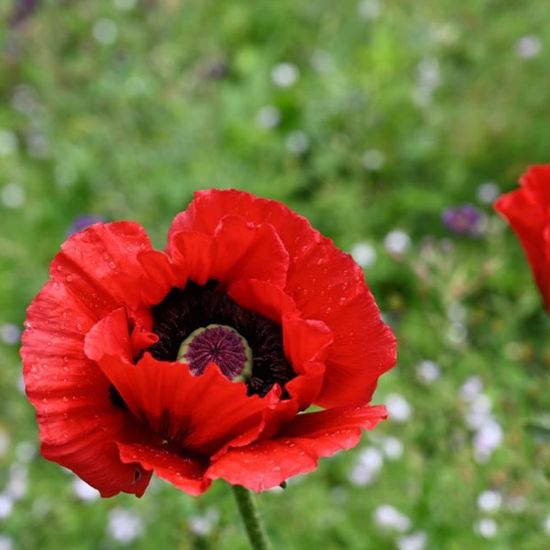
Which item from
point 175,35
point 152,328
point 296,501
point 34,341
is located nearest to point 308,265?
point 152,328

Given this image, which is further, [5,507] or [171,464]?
[5,507]

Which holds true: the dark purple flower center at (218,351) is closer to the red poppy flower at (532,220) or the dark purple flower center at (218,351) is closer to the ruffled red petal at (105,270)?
the ruffled red petal at (105,270)

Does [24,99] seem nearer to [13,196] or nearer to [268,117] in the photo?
[13,196]

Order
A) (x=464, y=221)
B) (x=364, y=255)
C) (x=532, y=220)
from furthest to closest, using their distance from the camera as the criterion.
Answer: (x=364, y=255) → (x=464, y=221) → (x=532, y=220)

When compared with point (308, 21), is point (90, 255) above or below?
above

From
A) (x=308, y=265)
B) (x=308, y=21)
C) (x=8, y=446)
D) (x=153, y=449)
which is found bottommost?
(x=8, y=446)

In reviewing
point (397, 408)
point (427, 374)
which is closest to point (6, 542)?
point (397, 408)

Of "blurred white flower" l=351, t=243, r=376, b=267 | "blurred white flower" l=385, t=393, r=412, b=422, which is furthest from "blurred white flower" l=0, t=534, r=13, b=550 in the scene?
"blurred white flower" l=351, t=243, r=376, b=267

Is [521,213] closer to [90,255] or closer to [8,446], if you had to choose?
[90,255]
